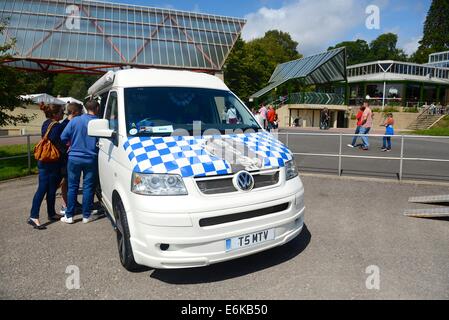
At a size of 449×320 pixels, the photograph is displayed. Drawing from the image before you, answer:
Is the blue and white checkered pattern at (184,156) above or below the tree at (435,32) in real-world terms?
below

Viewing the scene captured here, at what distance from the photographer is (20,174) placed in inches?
355

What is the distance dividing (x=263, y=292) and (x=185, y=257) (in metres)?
0.86

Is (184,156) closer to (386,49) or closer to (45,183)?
(45,183)

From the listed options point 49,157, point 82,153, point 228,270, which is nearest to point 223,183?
point 228,270

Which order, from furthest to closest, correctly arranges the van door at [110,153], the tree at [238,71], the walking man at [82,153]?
1. the tree at [238,71]
2. the walking man at [82,153]
3. the van door at [110,153]

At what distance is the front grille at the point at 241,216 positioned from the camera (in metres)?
3.08

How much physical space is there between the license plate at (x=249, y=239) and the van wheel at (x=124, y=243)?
3.60ft

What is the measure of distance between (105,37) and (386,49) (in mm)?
85134

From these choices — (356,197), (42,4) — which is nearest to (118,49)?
(42,4)

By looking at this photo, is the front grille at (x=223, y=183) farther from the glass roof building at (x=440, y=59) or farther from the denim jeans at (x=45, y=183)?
the glass roof building at (x=440, y=59)

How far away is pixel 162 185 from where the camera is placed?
3119 mm

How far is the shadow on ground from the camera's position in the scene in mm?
3521

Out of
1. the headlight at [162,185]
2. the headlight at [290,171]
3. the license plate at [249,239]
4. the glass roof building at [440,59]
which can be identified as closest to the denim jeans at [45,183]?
the headlight at [162,185]

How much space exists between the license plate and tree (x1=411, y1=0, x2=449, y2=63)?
84.2 meters
